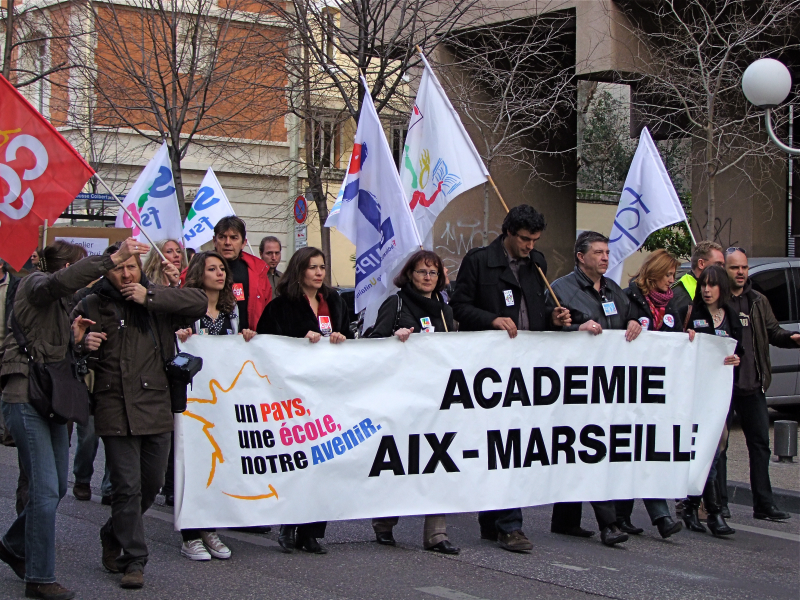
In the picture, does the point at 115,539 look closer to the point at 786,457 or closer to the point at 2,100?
the point at 2,100

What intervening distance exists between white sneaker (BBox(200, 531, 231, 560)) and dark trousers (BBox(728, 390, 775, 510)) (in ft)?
12.6

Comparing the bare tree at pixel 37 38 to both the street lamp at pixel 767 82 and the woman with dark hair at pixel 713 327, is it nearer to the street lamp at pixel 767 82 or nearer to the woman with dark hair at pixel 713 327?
the street lamp at pixel 767 82

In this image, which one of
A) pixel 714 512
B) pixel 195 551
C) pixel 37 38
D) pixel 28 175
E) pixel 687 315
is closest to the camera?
pixel 28 175

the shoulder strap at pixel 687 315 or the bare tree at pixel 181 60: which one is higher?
the bare tree at pixel 181 60

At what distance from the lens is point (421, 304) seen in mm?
6551

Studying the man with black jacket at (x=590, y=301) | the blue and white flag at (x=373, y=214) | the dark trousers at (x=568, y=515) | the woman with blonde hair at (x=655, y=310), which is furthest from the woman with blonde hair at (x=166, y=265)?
the woman with blonde hair at (x=655, y=310)

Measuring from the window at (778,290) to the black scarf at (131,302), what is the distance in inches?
332

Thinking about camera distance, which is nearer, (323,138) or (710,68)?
(710,68)

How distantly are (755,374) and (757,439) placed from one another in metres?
0.48

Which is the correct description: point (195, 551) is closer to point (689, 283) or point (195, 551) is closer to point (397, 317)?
point (397, 317)

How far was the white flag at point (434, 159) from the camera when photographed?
24.1ft

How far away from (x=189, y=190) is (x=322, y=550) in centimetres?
2297

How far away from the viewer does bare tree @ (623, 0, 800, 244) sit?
15.1 meters

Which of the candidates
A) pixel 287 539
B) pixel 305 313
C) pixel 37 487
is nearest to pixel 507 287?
pixel 305 313
